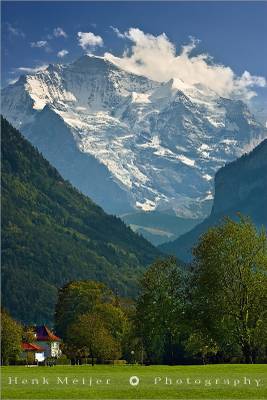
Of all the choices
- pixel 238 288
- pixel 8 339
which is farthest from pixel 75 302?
pixel 238 288

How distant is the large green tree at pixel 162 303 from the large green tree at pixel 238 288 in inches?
398

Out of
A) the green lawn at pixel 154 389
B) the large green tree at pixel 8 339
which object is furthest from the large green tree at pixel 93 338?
the green lawn at pixel 154 389

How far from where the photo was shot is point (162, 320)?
361ft

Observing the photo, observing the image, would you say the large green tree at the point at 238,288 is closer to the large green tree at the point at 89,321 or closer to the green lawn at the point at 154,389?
the green lawn at the point at 154,389

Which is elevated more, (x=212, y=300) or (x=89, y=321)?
(x=89, y=321)

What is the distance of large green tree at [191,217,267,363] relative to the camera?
9331cm

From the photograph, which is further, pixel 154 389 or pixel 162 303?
pixel 162 303

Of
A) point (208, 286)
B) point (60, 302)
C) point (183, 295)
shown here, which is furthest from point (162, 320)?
point (60, 302)

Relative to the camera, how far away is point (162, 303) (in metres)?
110

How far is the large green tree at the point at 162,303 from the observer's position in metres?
107

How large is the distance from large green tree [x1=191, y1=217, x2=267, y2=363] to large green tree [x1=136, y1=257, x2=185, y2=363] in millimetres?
10099

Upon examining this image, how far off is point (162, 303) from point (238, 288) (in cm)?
1777

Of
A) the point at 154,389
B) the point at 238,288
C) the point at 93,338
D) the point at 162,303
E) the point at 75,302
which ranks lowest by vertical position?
the point at 154,389

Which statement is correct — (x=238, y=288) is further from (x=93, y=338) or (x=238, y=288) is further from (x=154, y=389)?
(x=93, y=338)
